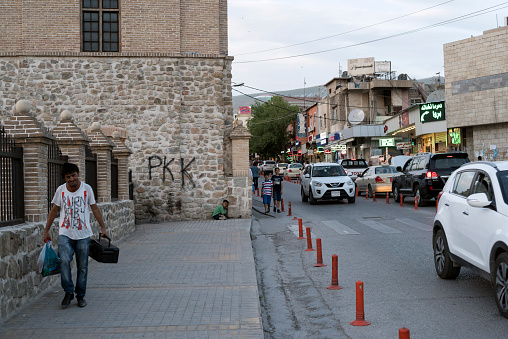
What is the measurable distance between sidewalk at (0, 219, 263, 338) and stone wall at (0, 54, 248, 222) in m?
6.70

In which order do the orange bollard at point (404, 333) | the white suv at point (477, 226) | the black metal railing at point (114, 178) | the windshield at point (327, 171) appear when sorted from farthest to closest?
1. the windshield at point (327, 171)
2. the black metal railing at point (114, 178)
3. the white suv at point (477, 226)
4. the orange bollard at point (404, 333)

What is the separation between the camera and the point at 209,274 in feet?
29.4

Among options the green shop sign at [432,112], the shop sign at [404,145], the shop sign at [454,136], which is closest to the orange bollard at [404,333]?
the shop sign at [454,136]

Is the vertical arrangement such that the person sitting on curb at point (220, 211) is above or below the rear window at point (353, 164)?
below

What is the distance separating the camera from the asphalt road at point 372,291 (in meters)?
6.17

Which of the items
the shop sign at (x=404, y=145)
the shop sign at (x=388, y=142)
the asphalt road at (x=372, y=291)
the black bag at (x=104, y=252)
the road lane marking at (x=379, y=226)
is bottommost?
the asphalt road at (x=372, y=291)

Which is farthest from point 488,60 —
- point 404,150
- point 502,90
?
point 404,150

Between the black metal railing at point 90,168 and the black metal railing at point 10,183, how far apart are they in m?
3.87

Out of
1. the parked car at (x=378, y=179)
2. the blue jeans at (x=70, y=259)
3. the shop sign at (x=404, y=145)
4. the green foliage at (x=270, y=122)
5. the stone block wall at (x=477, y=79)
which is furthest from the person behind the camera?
the green foliage at (x=270, y=122)

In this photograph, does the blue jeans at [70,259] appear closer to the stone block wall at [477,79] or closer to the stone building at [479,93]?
the stone building at [479,93]

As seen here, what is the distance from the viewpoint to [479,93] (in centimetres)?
3488

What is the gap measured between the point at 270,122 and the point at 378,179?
66116 millimetres

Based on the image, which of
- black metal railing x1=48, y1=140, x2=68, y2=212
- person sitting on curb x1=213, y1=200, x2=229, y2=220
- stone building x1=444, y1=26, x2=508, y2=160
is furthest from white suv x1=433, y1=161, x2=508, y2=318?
stone building x1=444, y1=26, x2=508, y2=160

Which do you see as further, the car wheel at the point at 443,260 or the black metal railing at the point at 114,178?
the black metal railing at the point at 114,178
